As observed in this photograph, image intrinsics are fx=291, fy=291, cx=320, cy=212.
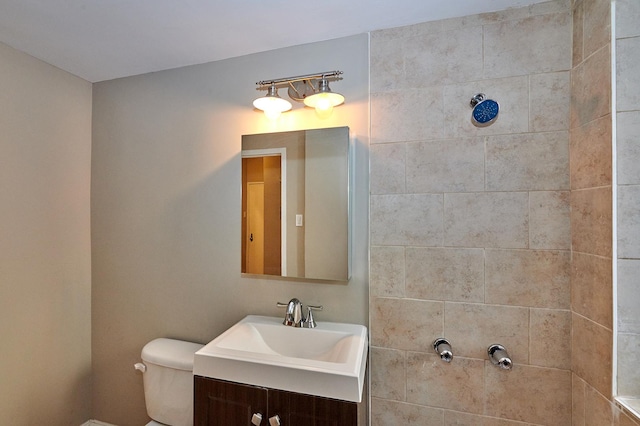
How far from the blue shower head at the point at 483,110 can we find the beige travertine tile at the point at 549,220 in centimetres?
35

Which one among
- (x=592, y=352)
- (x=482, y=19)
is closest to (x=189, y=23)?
(x=482, y=19)

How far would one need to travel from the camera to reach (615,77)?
100cm

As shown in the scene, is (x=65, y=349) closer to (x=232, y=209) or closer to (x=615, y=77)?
(x=232, y=209)

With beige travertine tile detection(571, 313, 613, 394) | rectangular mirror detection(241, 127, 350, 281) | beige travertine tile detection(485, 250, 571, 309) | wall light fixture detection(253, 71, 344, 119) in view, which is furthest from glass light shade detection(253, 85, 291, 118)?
beige travertine tile detection(571, 313, 613, 394)

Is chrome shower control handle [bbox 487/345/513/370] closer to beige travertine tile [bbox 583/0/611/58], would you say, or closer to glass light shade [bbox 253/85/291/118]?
beige travertine tile [bbox 583/0/611/58]

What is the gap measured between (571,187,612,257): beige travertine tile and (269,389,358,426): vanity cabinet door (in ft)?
3.36

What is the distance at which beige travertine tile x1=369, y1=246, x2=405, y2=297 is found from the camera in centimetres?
134

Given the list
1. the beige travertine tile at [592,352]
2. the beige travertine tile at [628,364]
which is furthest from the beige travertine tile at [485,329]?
the beige travertine tile at [628,364]

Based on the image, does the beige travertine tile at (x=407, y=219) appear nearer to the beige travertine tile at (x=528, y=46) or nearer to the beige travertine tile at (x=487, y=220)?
the beige travertine tile at (x=487, y=220)

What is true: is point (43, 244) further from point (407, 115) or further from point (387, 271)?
point (407, 115)

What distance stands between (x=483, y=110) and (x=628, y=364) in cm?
104

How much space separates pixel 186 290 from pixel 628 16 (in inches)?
88.1

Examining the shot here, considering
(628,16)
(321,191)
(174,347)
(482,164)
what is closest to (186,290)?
A: (174,347)

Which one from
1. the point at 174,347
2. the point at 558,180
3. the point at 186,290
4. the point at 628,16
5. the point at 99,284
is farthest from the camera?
the point at 99,284
